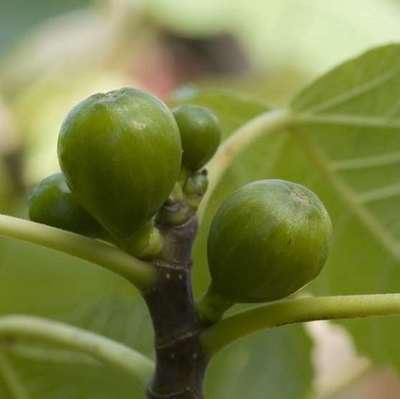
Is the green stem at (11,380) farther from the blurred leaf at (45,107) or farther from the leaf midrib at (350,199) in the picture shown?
the blurred leaf at (45,107)

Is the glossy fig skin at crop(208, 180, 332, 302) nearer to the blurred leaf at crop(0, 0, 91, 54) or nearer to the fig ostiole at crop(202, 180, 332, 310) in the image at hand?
the fig ostiole at crop(202, 180, 332, 310)

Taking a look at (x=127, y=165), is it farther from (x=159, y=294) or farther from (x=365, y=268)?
(x=365, y=268)

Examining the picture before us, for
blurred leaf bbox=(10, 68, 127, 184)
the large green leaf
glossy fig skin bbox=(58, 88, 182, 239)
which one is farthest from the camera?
blurred leaf bbox=(10, 68, 127, 184)

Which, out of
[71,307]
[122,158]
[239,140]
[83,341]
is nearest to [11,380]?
[71,307]

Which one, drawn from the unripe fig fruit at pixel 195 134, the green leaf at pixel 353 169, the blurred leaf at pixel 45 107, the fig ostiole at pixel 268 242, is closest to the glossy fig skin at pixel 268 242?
the fig ostiole at pixel 268 242

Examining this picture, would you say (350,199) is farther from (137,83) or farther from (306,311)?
(137,83)

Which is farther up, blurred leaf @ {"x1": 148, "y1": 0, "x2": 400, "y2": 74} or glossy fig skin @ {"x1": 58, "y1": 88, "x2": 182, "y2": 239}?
glossy fig skin @ {"x1": 58, "y1": 88, "x2": 182, "y2": 239}

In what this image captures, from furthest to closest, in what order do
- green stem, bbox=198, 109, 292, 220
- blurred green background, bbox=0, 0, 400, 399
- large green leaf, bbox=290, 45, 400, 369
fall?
blurred green background, bbox=0, 0, 400, 399, large green leaf, bbox=290, 45, 400, 369, green stem, bbox=198, 109, 292, 220

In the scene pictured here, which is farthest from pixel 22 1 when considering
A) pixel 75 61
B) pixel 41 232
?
pixel 41 232


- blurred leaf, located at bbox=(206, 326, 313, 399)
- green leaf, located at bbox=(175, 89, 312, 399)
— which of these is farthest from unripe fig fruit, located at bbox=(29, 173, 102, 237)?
blurred leaf, located at bbox=(206, 326, 313, 399)
